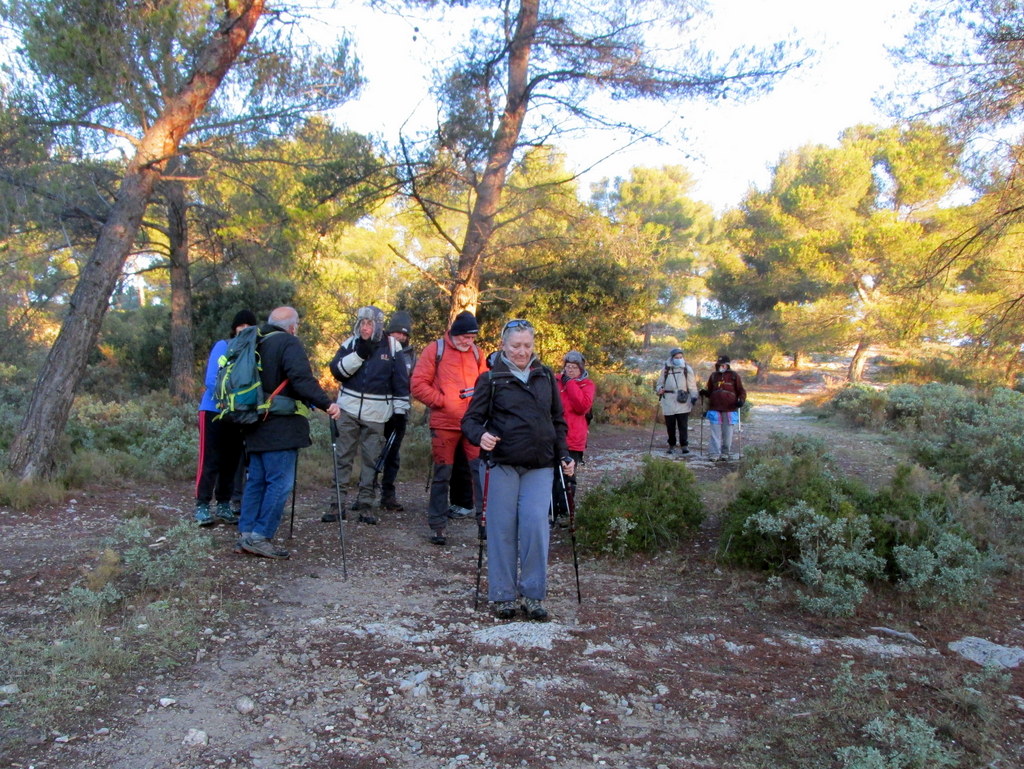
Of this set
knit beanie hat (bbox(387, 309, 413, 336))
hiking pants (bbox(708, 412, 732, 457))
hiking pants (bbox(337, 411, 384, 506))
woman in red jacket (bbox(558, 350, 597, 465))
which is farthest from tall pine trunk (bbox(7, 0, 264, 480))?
hiking pants (bbox(708, 412, 732, 457))

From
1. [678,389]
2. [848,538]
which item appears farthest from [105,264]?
[678,389]

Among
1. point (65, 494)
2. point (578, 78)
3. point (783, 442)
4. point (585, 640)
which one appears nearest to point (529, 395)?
point (585, 640)

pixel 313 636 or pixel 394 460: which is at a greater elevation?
pixel 394 460

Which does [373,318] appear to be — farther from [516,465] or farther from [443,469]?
[516,465]

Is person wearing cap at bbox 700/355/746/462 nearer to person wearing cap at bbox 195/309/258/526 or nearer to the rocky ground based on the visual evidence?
the rocky ground

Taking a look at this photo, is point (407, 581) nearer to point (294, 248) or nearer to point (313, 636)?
point (313, 636)

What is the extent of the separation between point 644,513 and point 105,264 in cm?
585

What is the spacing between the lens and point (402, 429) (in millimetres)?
6988

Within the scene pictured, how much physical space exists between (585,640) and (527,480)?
0.99 m

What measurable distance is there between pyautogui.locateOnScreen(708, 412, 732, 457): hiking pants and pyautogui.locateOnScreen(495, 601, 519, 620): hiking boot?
6526mm

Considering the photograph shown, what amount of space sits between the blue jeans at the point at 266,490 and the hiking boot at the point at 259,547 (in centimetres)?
4

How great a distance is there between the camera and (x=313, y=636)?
4.14 metres

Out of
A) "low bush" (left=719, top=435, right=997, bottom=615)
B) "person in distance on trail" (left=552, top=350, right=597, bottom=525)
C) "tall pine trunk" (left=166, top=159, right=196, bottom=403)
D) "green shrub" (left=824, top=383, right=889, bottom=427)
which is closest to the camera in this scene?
"low bush" (left=719, top=435, right=997, bottom=615)

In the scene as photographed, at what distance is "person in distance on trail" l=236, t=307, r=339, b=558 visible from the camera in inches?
210
